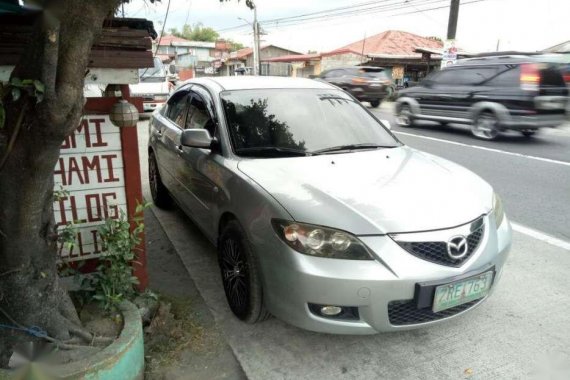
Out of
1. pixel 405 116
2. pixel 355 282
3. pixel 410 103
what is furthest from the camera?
pixel 405 116

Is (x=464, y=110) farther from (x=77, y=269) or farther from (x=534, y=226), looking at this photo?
(x=77, y=269)

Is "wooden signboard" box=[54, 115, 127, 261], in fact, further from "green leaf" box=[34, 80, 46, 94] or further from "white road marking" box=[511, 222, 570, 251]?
"white road marking" box=[511, 222, 570, 251]

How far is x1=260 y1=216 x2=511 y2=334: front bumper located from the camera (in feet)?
7.57

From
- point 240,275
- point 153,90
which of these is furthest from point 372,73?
point 240,275

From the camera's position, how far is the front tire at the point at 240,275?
8.93 feet

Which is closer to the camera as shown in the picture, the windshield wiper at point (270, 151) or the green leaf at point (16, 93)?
the green leaf at point (16, 93)

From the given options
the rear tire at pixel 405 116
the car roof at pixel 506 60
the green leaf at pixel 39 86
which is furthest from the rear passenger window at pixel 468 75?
the green leaf at pixel 39 86

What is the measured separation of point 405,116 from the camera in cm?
1257

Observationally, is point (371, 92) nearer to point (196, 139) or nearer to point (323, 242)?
point (196, 139)

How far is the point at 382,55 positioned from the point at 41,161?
2961cm

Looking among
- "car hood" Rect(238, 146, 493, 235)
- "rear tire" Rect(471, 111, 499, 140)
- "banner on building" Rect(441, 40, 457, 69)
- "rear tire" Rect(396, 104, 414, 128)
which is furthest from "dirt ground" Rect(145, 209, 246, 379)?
"banner on building" Rect(441, 40, 457, 69)

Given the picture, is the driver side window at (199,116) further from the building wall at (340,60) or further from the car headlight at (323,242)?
the building wall at (340,60)

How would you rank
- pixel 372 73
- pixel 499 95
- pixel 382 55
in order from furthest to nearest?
pixel 382 55, pixel 372 73, pixel 499 95

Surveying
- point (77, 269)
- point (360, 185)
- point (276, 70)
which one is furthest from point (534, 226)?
point (276, 70)
